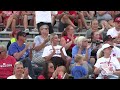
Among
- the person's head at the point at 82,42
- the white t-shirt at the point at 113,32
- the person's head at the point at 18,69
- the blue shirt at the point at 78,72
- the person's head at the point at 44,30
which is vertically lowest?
the blue shirt at the point at 78,72

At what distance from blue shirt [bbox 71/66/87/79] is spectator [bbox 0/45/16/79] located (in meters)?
0.99

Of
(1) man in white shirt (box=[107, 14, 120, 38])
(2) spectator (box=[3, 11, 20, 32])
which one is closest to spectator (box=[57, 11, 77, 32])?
(2) spectator (box=[3, 11, 20, 32])

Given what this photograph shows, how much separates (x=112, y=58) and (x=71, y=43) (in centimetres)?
116

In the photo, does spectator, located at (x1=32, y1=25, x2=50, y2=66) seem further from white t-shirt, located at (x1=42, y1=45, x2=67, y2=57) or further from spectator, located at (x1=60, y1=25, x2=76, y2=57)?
spectator, located at (x1=60, y1=25, x2=76, y2=57)

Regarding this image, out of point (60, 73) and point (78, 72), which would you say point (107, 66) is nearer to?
point (78, 72)

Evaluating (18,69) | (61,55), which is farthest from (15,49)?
(18,69)

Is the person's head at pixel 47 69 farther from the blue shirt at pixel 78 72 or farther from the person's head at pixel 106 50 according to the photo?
the person's head at pixel 106 50

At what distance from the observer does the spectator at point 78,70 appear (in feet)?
21.4

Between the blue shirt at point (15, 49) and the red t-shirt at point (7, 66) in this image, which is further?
the blue shirt at point (15, 49)

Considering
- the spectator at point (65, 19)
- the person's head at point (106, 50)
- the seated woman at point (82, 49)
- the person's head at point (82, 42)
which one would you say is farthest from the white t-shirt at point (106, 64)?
the spectator at point (65, 19)

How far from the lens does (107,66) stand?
652 cm

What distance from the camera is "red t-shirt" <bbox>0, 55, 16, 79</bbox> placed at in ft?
21.2

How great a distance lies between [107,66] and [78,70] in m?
0.47
